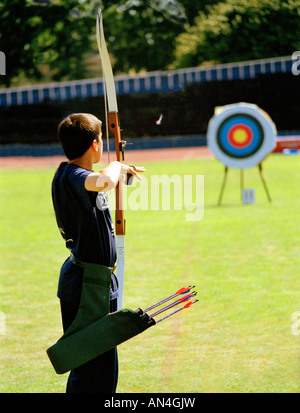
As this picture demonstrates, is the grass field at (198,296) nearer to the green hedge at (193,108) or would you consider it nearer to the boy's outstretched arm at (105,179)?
the boy's outstretched arm at (105,179)

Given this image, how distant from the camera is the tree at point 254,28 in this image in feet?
11.2

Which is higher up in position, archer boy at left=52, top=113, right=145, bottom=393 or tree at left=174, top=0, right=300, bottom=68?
tree at left=174, top=0, right=300, bottom=68

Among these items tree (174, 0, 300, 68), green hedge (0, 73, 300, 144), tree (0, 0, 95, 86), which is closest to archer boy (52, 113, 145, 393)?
→ tree (0, 0, 95, 86)

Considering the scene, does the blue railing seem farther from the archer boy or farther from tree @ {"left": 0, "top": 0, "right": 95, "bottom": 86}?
the archer boy

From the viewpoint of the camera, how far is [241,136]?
314 inches

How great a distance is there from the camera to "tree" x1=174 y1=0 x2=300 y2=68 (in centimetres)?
342

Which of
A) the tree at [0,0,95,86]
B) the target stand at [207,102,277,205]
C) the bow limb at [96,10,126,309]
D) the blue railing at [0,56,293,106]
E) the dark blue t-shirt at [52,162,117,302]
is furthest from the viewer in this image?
the blue railing at [0,56,293,106]

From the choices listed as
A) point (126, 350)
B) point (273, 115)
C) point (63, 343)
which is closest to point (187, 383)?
point (126, 350)

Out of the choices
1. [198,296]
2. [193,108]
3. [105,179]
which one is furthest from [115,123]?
[193,108]

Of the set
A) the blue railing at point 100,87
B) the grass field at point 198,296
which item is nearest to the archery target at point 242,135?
the grass field at point 198,296

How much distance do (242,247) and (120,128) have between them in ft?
11.5

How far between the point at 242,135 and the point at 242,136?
0.01m

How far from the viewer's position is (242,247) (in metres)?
5.68

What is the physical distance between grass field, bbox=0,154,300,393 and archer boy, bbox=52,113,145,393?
2.20 ft
